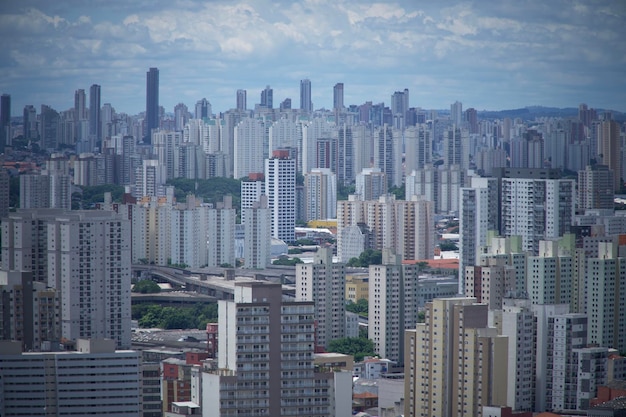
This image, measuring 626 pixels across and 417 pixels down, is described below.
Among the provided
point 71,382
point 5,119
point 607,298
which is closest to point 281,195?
point 5,119

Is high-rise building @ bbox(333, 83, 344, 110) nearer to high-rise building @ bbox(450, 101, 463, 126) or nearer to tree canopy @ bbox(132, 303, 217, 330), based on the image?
high-rise building @ bbox(450, 101, 463, 126)

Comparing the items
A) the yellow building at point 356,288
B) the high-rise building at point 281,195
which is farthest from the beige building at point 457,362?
the high-rise building at point 281,195

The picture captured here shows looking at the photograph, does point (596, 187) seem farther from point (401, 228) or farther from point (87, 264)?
point (87, 264)

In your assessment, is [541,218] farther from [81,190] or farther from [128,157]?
[128,157]

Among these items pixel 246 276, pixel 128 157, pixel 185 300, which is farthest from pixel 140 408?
pixel 128 157

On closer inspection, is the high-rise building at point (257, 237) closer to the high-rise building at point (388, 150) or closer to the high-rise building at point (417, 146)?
the high-rise building at point (388, 150)

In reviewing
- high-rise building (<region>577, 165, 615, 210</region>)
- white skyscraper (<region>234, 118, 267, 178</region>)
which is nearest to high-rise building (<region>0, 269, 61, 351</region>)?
high-rise building (<region>577, 165, 615, 210</region>)

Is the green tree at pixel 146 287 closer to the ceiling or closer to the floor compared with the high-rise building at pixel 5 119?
closer to the floor
